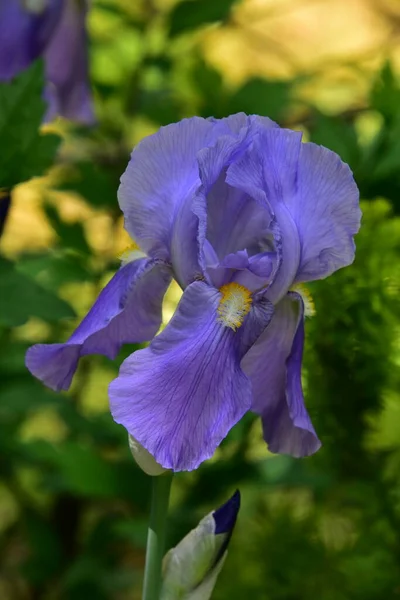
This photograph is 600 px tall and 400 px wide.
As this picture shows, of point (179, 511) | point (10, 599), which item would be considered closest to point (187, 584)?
point (179, 511)

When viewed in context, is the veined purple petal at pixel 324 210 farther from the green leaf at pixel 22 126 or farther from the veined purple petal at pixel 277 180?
the green leaf at pixel 22 126

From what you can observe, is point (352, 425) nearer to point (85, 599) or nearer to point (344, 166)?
point (344, 166)

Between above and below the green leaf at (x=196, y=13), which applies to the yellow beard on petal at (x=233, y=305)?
above

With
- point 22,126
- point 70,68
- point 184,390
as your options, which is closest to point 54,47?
point 70,68

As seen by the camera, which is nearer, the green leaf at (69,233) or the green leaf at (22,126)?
the green leaf at (22,126)

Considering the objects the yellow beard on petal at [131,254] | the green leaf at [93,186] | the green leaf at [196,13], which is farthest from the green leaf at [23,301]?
the green leaf at [196,13]
